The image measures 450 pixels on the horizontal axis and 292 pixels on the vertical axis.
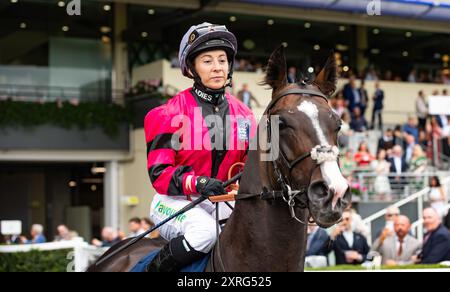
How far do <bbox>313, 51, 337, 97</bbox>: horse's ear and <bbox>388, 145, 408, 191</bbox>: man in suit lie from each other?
460 inches

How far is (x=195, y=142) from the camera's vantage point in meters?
4.09

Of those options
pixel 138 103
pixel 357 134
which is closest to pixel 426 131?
pixel 357 134

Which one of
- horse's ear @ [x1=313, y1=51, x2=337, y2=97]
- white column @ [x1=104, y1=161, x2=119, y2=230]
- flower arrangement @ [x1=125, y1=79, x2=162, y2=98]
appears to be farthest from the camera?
white column @ [x1=104, y1=161, x2=119, y2=230]

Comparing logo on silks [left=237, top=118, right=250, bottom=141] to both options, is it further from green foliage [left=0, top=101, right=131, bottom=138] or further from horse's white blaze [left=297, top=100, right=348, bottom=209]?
green foliage [left=0, top=101, right=131, bottom=138]

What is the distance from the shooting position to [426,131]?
18453 millimetres

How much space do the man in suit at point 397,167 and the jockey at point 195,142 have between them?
11.3 m

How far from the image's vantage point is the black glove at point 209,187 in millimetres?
3850

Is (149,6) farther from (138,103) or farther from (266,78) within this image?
(266,78)

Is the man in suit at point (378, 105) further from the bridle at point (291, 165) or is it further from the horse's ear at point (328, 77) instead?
the bridle at point (291, 165)

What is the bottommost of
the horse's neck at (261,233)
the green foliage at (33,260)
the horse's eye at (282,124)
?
the green foliage at (33,260)

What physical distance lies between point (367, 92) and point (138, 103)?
5529mm

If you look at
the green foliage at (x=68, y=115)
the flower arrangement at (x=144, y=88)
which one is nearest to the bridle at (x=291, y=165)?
the flower arrangement at (x=144, y=88)

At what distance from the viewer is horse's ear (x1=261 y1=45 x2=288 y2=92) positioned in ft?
11.8

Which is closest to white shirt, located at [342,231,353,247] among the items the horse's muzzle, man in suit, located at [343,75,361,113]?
the horse's muzzle
